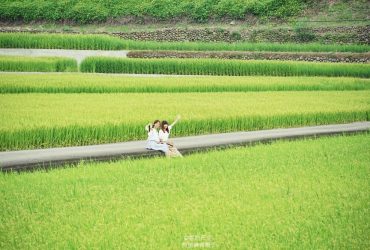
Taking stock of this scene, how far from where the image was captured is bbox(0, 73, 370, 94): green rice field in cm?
2091

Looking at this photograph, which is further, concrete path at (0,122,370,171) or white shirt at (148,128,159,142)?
white shirt at (148,128,159,142)

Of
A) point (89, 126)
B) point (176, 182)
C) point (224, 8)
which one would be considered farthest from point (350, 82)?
point (224, 8)

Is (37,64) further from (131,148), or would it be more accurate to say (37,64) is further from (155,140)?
(155,140)

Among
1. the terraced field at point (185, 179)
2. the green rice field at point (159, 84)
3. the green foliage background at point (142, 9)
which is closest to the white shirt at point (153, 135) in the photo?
the terraced field at point (185, 179)

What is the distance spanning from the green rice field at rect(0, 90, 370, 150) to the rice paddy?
8.82 meters

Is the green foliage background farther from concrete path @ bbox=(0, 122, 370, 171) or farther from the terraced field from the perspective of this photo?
concrete path @ bbox=(0, 122, 370, 171)

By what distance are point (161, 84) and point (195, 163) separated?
40.1ft

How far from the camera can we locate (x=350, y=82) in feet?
84.4

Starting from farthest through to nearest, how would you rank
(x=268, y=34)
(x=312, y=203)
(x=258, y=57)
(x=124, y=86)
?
(x=268, y=34), (x=258, y=57), (x=124, y=86), (x=312, y=203)

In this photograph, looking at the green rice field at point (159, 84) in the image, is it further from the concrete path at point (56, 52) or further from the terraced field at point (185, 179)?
the concrete path at point (56, 52)

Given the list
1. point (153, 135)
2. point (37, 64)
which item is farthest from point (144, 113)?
point (37, 64)

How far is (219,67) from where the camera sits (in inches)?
1220

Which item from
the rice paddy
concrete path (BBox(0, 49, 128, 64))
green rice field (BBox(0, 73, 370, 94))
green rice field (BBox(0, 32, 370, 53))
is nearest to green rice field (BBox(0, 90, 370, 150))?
green rice field (BBox(0, 73, 370, 94))

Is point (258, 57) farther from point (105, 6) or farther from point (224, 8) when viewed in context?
point (105, 6)
